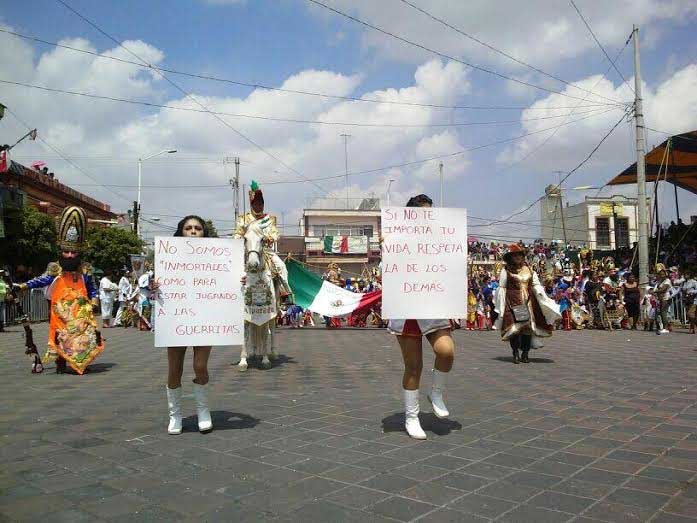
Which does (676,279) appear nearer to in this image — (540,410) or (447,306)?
(540,410)

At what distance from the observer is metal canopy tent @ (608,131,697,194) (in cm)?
2072

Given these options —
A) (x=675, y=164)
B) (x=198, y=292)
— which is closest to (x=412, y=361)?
(x=198, y=292)

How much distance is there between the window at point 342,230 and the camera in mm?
64562

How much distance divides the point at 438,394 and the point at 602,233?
5305 centimetres

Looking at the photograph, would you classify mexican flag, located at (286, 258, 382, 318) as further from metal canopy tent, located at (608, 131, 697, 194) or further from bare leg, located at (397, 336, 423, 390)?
bare leg, located at (397, 336, 423, 390)

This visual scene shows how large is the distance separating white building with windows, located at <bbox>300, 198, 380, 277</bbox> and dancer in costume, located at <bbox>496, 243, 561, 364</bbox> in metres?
45.0

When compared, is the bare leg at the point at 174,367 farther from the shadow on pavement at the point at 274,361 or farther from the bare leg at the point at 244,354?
the shadow on pavement at the point at 274,361

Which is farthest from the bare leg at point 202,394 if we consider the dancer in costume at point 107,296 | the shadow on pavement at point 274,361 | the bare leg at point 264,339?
the dancer in costume at point 107,296

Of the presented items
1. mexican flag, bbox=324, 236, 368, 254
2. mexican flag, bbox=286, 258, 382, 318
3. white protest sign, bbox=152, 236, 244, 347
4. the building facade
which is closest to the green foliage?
the building facade

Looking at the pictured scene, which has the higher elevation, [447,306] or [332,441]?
[447,306]

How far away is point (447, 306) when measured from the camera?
4.87 m

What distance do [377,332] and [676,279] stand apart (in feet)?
32.4

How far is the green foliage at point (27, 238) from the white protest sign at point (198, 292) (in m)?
27.3

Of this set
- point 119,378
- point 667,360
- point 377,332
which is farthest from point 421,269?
point 377,332
